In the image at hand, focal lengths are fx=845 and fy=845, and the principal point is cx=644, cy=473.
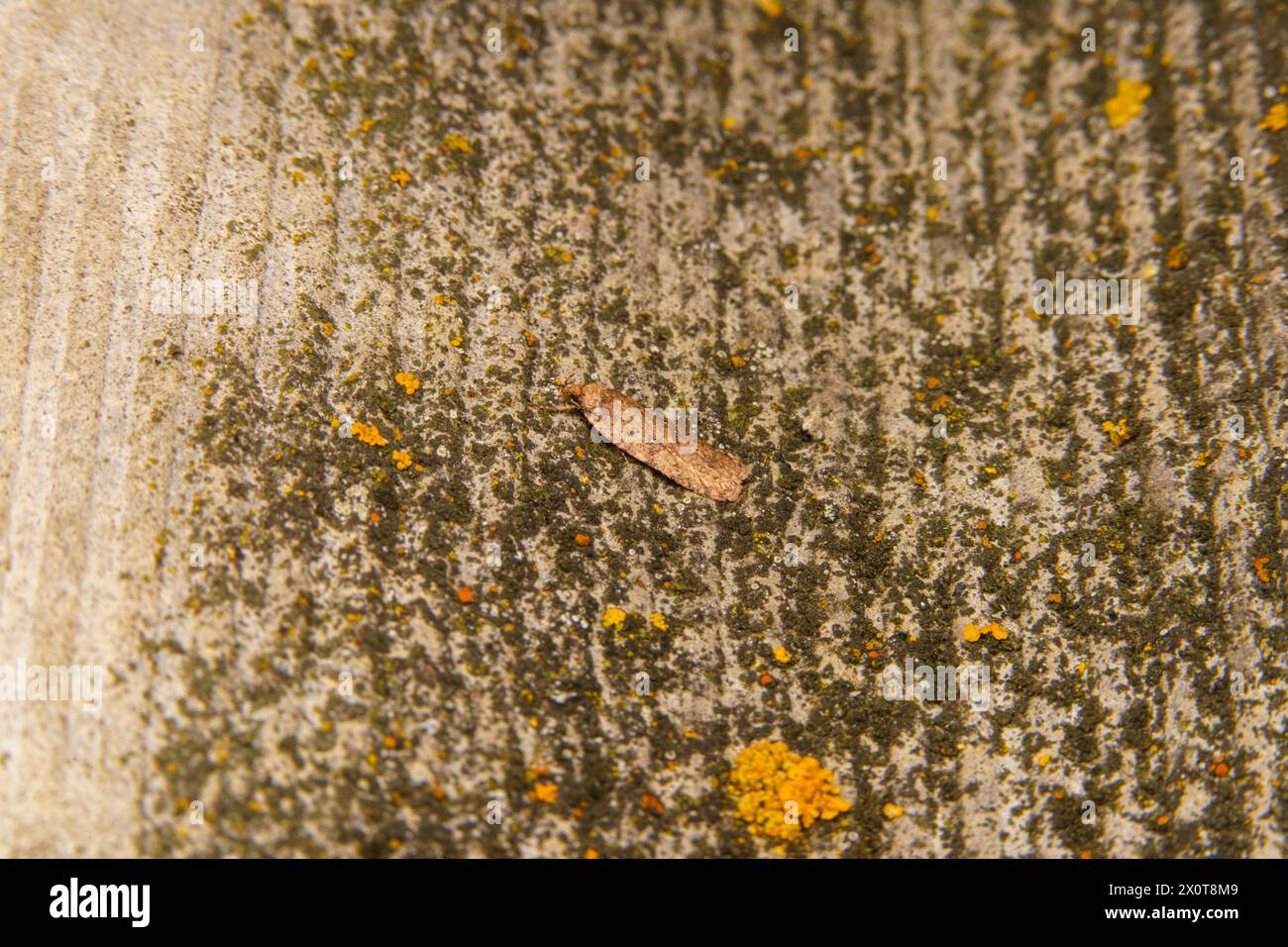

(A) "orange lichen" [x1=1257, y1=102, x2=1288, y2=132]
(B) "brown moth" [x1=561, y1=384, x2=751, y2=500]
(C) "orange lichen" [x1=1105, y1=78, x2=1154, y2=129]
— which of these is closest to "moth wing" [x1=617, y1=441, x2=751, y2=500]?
(B) "brown moth" [x1=561, y1=384, x2=751, y2=500]
